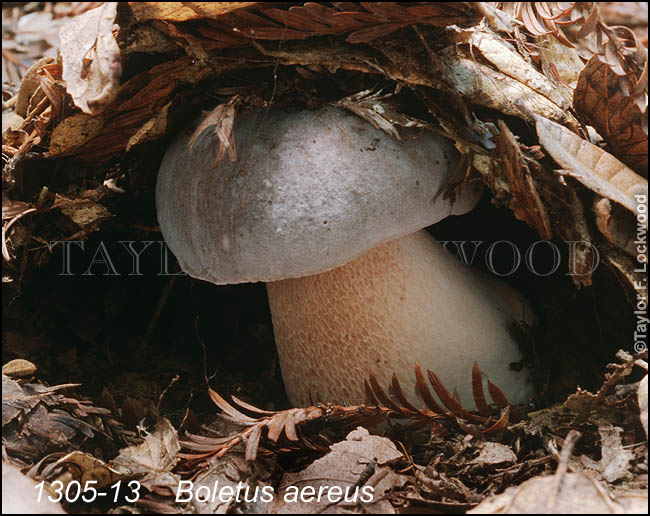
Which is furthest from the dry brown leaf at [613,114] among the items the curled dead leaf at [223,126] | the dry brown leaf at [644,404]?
the curled dead leaf at [223,126]

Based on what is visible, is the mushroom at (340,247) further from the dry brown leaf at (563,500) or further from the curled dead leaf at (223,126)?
the dry brown leaf at (563,500)

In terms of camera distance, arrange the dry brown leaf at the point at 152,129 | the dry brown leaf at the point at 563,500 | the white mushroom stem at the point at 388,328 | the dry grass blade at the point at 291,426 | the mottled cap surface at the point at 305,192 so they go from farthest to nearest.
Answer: the white mushroom stem at the point at 388,328 < the dry brown leaf at the point at 152,129 < the mottled cap surface at the point at 305,192 < the dry grass blade at the point at 291,426 < the dry brown leaf at the point at 563,500

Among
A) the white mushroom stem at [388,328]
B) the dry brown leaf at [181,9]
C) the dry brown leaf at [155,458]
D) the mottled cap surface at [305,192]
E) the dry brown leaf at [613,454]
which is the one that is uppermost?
the dry brown leaf at [181,9]

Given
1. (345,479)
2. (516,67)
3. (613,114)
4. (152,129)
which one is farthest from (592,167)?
(152,129)

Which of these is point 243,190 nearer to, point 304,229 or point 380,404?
point 304,229

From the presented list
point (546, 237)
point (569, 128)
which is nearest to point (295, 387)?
point (546, 237)
